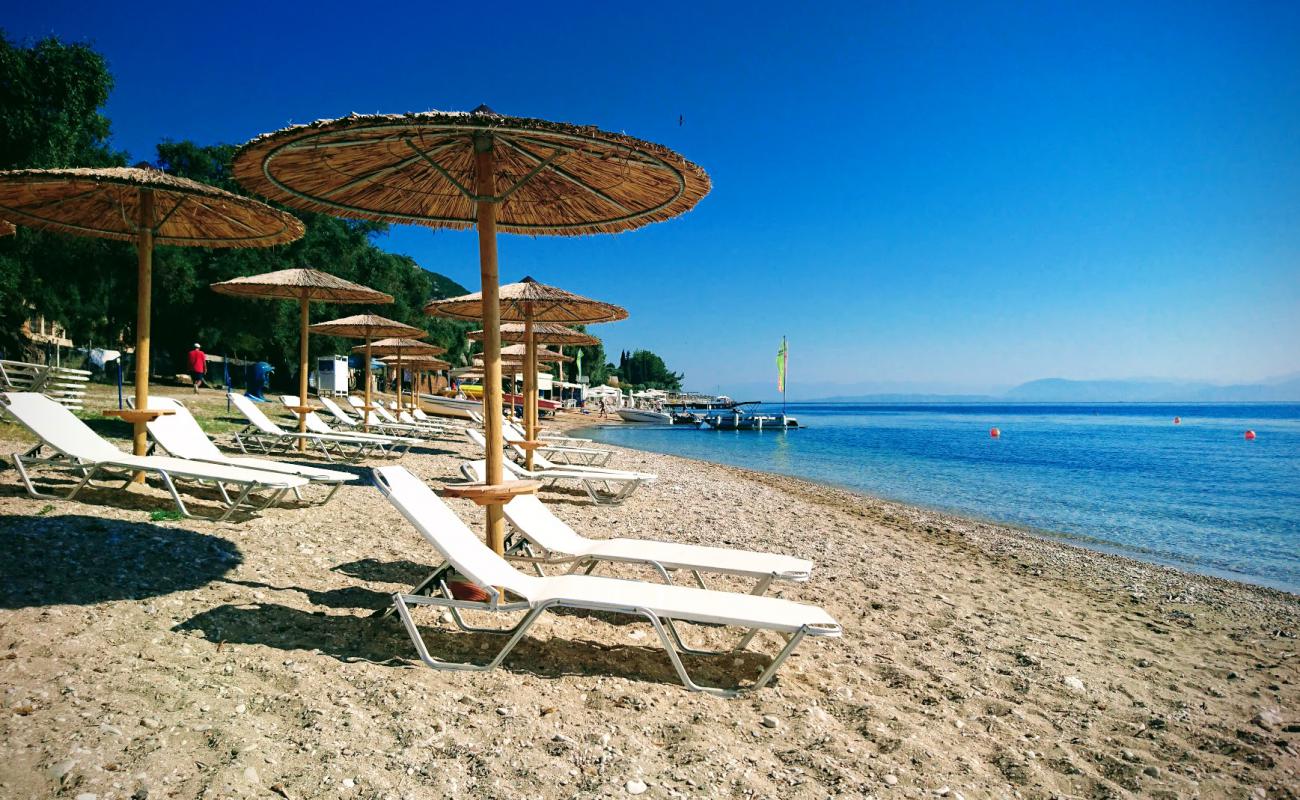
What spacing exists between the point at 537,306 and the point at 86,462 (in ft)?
21.4

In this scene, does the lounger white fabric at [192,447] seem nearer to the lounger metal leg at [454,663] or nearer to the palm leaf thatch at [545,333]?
the lounger metal leg at [454,663]

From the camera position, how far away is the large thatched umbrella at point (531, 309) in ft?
34.4

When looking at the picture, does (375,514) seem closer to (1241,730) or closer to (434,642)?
(434,642)

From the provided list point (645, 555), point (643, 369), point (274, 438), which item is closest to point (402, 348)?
point (274, 438)

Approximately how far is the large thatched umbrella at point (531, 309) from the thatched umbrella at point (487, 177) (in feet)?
15.7

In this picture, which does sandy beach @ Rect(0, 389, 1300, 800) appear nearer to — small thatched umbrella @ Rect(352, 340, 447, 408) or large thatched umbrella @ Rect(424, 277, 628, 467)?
large thatched umbrella @ Rect(424, 277, 628, 467)

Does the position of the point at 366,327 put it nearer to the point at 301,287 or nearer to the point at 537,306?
the point at 301,287

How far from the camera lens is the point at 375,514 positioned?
7121 millimetres

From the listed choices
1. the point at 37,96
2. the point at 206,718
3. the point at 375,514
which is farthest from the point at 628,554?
the point at 37,96

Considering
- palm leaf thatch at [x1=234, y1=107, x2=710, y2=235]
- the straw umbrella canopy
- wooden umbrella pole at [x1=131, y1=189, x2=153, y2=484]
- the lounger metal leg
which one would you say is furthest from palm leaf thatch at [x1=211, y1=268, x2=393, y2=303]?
the lounger metal leg

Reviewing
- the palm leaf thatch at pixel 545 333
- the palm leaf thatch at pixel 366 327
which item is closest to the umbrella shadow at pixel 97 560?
the palm leaf thatch at pixel 545 333

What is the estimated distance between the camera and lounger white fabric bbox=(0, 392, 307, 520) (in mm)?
5535

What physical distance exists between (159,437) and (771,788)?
6.45 metres

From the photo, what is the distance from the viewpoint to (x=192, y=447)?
6.89 metres
